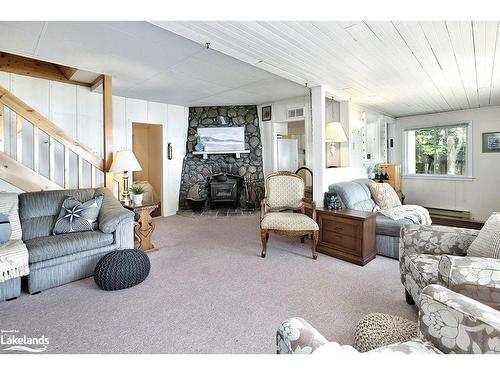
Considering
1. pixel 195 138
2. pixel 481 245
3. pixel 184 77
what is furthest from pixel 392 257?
pixel 195 138

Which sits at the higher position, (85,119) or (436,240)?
(85,119)

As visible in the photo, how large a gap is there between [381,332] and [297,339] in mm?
739

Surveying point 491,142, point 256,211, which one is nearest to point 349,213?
point 256,211

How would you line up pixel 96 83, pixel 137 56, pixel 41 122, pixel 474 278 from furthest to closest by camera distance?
pixel 96 83 → pixel 41 122 → pixel 137 56 → pixel 474 278

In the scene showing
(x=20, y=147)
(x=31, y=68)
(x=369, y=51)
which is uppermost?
(x=31, y=68)

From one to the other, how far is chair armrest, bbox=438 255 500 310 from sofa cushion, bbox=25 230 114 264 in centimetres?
291

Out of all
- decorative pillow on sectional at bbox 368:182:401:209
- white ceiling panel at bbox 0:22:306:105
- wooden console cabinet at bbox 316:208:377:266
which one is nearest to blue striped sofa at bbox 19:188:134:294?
white ceiling panel at bbox 0:22:306:105

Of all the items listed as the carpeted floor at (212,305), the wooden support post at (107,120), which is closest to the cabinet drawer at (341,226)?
the carpeted floor at (212,305)

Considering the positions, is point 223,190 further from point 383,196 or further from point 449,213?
point 449,213

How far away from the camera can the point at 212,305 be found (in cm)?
212

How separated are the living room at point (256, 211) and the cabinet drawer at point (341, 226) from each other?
0.02m

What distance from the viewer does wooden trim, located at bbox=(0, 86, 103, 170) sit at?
10.3 feet

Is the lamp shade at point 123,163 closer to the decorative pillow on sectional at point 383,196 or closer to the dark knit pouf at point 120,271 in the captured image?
the dark knit pouf at point 120,271
